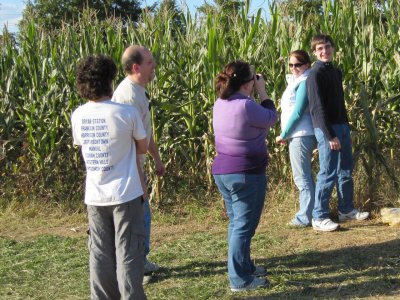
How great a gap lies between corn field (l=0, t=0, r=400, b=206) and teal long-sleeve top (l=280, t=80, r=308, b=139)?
90 centimetres

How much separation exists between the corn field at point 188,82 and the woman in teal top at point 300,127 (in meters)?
0.81

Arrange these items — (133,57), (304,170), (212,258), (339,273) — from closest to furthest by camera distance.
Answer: (133,57)
(339,273)
(212,258)
(304,170)

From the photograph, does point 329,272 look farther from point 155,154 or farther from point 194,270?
point 155,154

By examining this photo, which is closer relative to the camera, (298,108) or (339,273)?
(339,273)

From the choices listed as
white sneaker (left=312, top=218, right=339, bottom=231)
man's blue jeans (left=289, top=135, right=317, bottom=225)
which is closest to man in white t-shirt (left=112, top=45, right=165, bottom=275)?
man's blue jeans (left=289, top=135, right=317, bottom=225)

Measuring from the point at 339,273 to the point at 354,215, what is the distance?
1.60m

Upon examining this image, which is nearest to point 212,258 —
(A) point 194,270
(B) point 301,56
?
(A) point 194,270

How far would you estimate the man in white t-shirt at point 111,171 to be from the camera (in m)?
4.21

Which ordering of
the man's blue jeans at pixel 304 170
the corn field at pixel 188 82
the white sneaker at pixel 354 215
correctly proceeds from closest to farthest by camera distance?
the man's blue jeans at pixel 304 170
the white sneaker at pixel 354 215
the corn field at pixel 188 82

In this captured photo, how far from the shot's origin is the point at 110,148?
4.23 metres

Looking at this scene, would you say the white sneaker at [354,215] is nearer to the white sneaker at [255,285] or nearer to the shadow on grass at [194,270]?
the shadow on grass at [194,270]

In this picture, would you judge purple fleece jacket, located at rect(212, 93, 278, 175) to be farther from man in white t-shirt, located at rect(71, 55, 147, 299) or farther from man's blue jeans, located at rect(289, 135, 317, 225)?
man's blue jeans, located at rect(289, 135, 317, 225)

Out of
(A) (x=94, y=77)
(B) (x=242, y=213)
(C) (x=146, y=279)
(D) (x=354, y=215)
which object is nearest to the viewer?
(A) (x=94, y=77)

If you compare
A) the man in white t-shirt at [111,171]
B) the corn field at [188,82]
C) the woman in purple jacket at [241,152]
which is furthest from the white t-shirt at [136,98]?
the corn field at [188,82]
